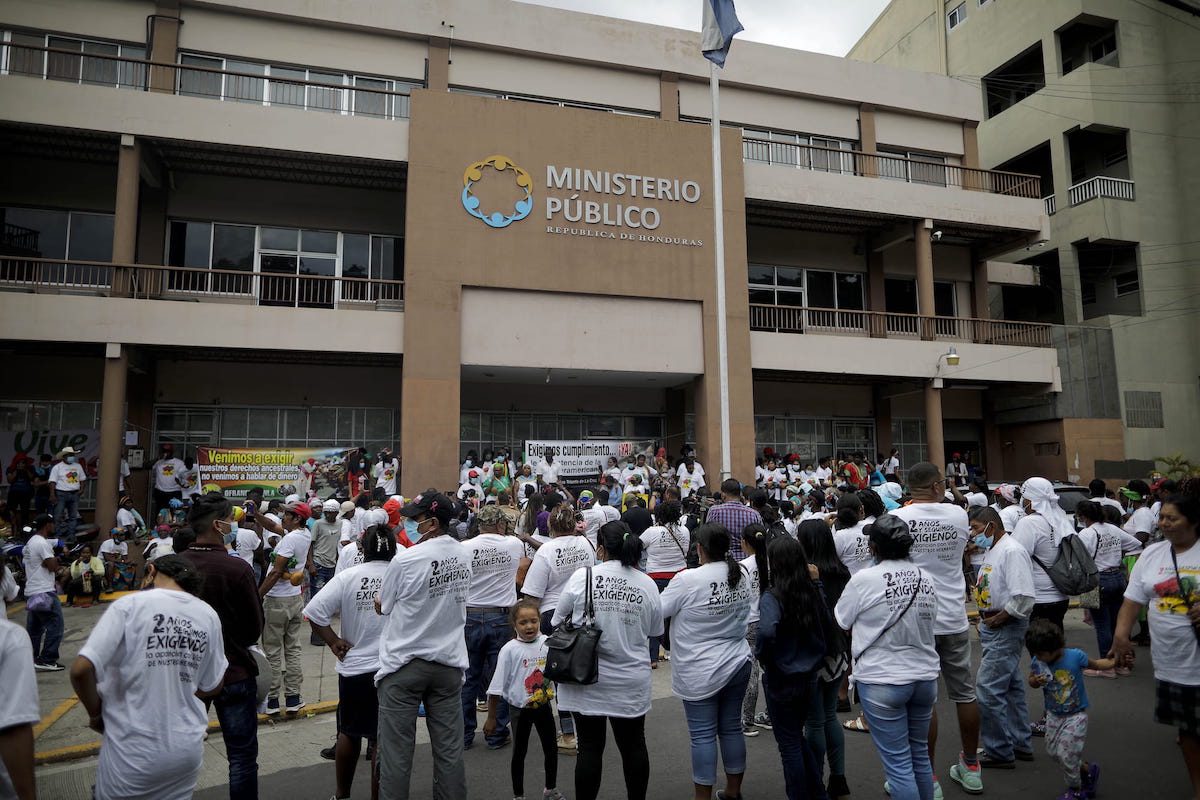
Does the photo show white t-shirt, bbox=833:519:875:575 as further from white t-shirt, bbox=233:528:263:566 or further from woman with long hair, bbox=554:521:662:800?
white t-shirt, bbox=233:528:263:566

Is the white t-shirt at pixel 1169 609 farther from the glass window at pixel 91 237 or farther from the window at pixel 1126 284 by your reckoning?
the window at pixel 1126 284

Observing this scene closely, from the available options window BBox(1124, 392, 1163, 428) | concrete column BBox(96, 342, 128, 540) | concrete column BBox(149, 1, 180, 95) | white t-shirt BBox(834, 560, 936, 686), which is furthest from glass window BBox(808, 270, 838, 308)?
white t-shirt BBox(834, 560, 936, 686)

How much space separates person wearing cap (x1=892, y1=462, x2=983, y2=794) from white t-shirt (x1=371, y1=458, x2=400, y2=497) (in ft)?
40.0

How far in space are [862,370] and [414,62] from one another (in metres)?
13.3

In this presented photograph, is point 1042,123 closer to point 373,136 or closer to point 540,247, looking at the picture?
point 540,247

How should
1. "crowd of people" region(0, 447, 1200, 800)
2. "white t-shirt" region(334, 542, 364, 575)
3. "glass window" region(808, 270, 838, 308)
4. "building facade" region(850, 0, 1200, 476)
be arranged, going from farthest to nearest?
1. "building facade" region(850, 0, 1200, 476)
2. "glass window" region(808, 270, 838, 308)
3. "white t-shirt" region(334, 542, 364, 575)
4. "crowd of people" region(0, 447, 1200, 800)

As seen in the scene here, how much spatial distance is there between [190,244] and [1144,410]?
1038 inches

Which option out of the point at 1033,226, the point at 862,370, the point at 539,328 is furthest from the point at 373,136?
the point at 1033,226

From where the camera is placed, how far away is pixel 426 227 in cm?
1596

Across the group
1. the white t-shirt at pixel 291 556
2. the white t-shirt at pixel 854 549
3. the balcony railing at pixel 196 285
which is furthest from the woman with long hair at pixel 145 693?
the balcony railing at pixel 196 285

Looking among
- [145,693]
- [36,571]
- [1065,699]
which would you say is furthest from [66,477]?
[1065,699]

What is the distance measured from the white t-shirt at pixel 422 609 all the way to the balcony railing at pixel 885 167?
55.3ft

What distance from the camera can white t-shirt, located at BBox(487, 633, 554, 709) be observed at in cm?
486

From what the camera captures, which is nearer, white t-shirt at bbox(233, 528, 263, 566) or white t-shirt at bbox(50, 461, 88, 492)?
white t-shirt at bbox(233, 528, 263, 566)
